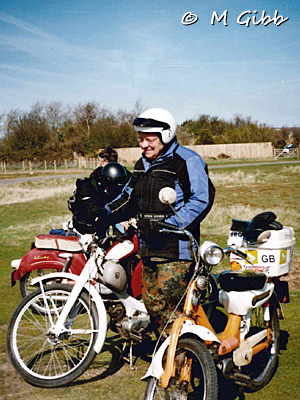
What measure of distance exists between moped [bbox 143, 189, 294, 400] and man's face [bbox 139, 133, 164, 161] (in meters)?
0.62

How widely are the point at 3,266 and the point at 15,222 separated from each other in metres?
5.10

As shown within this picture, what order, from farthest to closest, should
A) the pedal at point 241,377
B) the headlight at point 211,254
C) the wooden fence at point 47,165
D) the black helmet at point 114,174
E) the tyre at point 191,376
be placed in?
the wooden fence at point 47,165
the black helmet at point 114,174
the pedal at point 241,377
the headlight at point 211,254
the tyre at point 191,376

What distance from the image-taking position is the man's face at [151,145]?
3.26 m

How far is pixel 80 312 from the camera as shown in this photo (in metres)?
3.35

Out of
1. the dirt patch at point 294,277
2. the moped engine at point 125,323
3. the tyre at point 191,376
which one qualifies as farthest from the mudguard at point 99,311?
the dirt patch at point 294,277

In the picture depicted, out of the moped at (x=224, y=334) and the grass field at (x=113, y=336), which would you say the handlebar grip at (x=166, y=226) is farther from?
the grass field at (x=113, y=336)

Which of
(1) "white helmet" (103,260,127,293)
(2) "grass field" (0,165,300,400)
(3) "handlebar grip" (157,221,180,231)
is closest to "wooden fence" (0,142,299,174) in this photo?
(2) "grass field" (0,165,300,400)

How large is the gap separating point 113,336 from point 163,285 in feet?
4.93

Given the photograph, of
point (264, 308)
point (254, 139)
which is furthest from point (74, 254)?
point (254, 139)

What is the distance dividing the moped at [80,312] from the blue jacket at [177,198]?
16.4 inches

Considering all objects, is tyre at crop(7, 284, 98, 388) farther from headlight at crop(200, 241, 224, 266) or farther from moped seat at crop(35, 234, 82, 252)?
headlight at crop(200, 241, 224, 266)

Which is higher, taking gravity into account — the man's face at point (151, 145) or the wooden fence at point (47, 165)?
the man's face at point (151, 145)

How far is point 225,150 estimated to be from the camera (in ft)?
188

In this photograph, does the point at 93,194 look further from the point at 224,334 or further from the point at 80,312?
the point at 224,334
